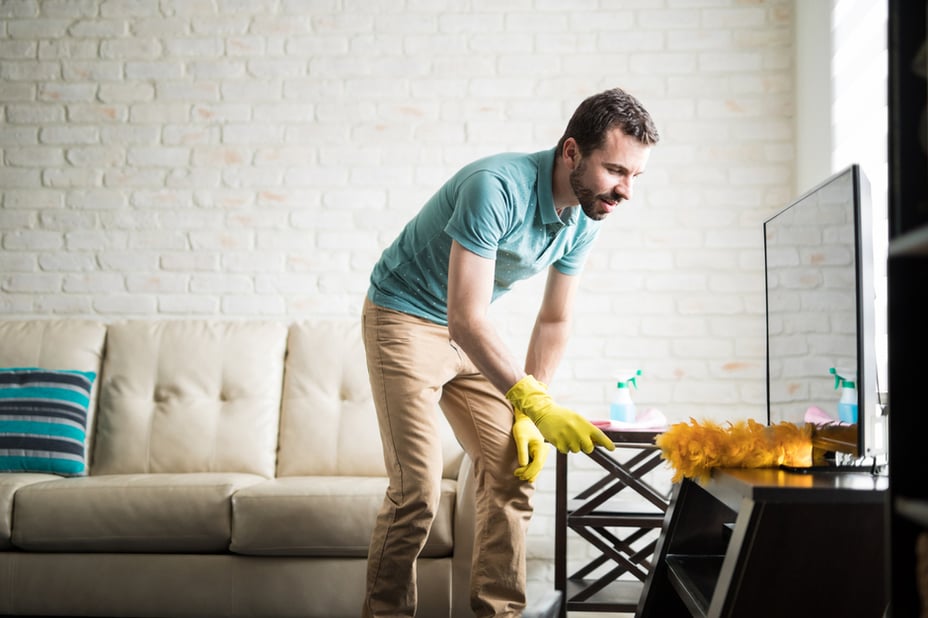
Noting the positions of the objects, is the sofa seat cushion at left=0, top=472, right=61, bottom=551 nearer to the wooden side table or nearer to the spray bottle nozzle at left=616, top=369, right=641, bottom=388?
the wooden side table

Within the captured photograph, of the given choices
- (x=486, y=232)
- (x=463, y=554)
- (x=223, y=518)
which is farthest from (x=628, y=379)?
(x=223, y=518)

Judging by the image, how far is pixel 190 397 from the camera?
2.74m

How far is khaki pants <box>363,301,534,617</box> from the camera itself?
181 centimetres

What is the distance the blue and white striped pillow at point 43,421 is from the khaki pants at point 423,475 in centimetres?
127

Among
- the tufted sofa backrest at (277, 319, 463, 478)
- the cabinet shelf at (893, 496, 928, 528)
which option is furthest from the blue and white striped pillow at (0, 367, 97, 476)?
the cabinet shelf at (893, 496, 928, 528)

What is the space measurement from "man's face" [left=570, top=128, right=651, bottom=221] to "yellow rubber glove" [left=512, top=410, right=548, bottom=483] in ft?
1.56

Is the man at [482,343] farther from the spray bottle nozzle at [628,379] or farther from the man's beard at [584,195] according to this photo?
the spray bottle nozzle at [628,379]

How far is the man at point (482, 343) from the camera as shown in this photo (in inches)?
66.9

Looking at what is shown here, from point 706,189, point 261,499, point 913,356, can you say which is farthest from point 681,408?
point 913,356

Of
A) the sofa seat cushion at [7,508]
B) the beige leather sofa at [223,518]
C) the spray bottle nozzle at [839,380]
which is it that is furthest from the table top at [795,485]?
the sofa seat cushion at [7,508]

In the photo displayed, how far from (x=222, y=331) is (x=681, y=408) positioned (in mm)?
1591

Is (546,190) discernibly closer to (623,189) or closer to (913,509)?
(623,189)

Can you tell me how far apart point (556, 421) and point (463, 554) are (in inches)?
29.1

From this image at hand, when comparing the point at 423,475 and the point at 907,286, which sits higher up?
the point at 907,286
